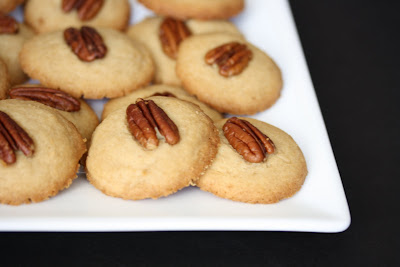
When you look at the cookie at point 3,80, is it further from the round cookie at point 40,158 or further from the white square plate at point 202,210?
the white square plate at point 202,210

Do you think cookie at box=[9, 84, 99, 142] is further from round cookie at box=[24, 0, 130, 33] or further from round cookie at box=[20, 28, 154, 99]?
round cookie at box=[24, 0, 130, 33]

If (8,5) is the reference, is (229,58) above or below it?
below

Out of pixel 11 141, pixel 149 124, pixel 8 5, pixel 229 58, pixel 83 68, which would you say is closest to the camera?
pixel 11 141

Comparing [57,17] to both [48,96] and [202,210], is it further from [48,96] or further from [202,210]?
[202,210]

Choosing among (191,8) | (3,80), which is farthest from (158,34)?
(3,80)

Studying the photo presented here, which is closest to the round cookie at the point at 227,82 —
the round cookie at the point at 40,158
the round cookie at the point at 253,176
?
the round cookie at the point at 253,176
